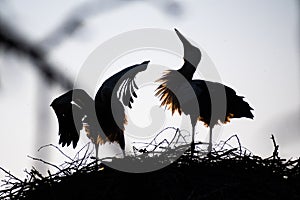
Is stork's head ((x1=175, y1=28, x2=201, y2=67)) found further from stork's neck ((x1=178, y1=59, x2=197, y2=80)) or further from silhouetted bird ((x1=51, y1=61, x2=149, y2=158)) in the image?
silhouetted bird ((x1=51, y1=61, x2=149, y2=158))

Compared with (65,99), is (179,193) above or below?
below

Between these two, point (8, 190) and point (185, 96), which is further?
point (185, 96)

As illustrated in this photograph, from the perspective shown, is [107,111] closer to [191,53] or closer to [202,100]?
[202,100]

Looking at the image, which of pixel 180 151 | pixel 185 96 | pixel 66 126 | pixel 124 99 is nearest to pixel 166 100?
pixel 185 96

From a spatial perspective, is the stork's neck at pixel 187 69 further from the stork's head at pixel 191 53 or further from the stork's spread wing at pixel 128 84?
the stork's spread wing at pixel 128 84

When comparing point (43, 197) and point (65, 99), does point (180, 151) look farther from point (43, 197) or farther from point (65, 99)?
point (65, 99)

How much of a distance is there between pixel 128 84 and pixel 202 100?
1.40m

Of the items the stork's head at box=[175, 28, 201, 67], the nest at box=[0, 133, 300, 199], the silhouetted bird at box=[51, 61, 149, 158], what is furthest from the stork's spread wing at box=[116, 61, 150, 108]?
the stork's head at box=[175, 28, 201, 67]

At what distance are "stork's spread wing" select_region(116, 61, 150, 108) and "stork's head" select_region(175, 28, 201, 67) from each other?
2.30 meters

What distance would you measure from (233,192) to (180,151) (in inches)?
20.8

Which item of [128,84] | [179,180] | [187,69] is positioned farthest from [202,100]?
[179,180]

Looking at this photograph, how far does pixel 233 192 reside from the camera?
2.10 metres

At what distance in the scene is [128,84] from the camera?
355cm

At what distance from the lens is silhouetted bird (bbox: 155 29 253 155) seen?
465 cm
